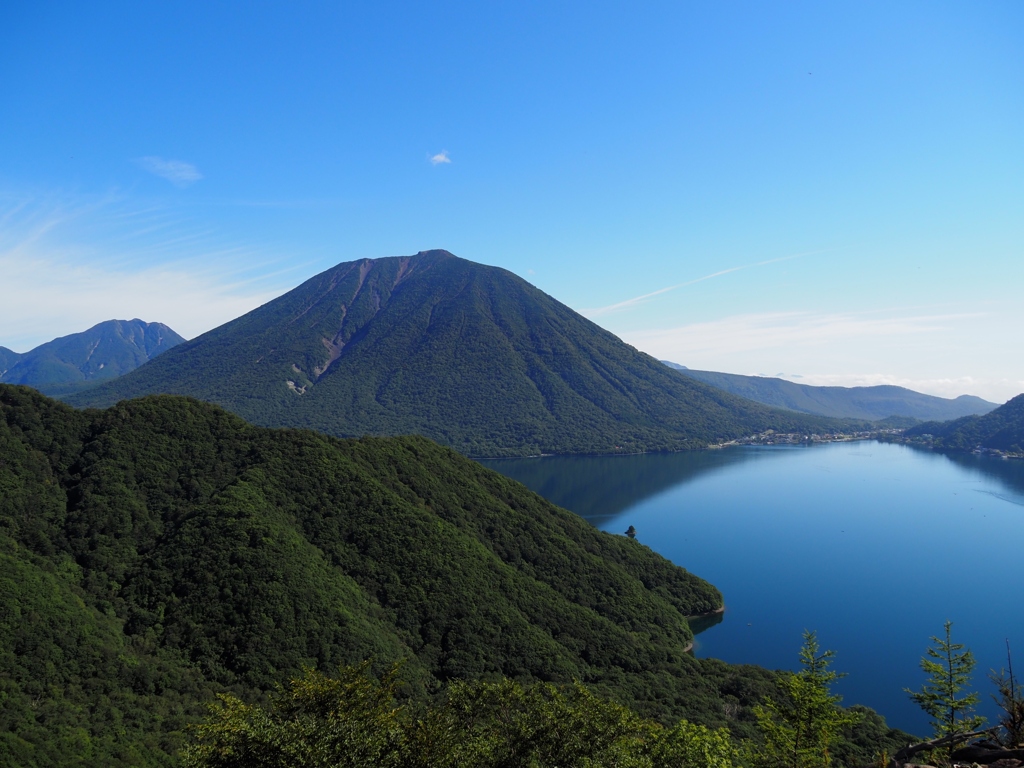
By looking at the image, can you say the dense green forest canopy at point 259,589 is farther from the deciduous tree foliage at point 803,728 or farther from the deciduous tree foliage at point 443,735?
the deciduous tree foliage at point 443,735

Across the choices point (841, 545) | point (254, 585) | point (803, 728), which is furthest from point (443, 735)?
point (841, 545)

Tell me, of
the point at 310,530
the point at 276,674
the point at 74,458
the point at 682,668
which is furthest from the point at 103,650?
the point at 682,668

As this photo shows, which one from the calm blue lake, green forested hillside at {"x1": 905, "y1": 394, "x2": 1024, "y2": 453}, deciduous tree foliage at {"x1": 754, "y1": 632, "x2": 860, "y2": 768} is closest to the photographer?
deciduous tree foliage at {"x1": 754, "y1": 632, "x2": 860, "y2": 768}

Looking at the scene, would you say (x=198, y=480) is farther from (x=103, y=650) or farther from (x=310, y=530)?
(x=103, y=650)

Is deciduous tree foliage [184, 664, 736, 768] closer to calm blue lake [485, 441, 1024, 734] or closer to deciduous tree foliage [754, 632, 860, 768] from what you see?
deciduous tree foliage [754, 632, 860, 768]

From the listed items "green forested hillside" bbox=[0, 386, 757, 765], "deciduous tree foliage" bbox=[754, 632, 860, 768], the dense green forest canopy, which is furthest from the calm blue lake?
"deciduous tree foliage" bbox=[754, 632, 860, 768]

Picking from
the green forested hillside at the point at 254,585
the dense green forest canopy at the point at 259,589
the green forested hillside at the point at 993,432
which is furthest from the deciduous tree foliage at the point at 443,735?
the green forested hillside at the point at 993,432

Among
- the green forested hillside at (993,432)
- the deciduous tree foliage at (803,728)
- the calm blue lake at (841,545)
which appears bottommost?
the calm blue lake at (841,545)

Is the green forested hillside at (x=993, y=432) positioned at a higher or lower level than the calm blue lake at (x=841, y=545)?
higher
